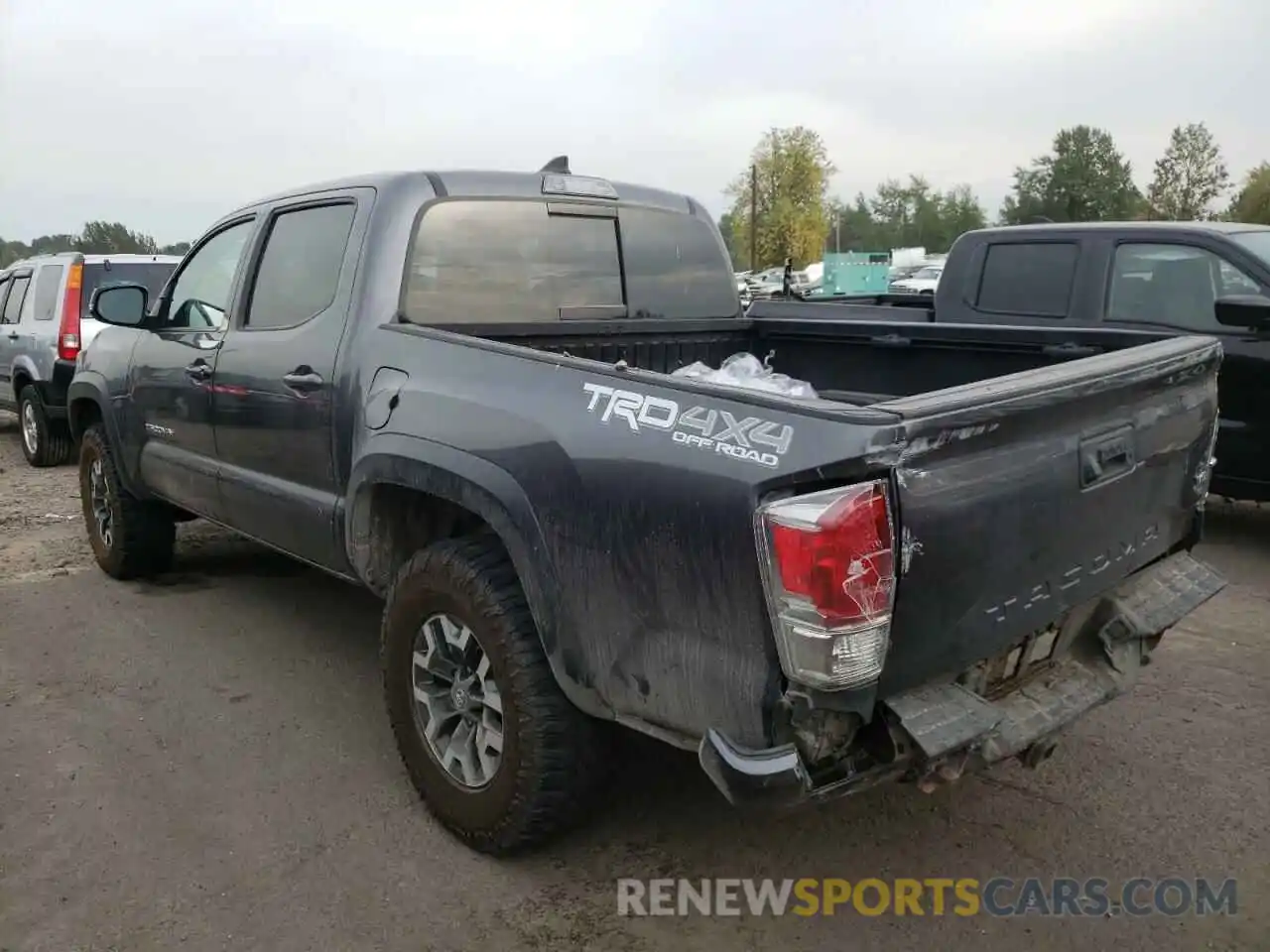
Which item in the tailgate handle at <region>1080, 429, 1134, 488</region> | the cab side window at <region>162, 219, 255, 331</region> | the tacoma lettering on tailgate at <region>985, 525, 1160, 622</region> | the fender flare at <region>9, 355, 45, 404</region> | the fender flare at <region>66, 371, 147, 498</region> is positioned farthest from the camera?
the fender flare at <region>9, 355, 45, 404</region>

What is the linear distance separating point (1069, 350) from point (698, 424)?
6.02 feet

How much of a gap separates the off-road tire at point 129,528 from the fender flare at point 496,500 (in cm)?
273

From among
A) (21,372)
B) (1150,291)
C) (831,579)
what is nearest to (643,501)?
(831,579)

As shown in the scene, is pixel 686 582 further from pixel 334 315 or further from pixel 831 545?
pixel 334 315

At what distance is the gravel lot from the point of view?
9.02 ft

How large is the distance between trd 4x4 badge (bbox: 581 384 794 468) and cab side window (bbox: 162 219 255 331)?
8.41 feet

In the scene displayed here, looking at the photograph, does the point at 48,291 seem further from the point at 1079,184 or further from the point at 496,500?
the point at 1079,184

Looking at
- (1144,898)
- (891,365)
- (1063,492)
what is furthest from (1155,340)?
(1144,898)

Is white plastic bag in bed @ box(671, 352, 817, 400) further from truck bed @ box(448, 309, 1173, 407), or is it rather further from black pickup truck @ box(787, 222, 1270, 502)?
black pickup truck @ box(787, 222, 1270, 502)

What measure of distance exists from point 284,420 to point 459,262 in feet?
2.92

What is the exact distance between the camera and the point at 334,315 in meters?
3.66

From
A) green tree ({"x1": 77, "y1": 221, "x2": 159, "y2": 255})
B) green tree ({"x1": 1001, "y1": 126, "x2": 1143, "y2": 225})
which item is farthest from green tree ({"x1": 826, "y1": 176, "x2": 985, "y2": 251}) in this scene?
green tree ({"x1": 77, "y1": 221, "x2": 159, "y2": 255})

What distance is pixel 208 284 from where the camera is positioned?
15.7 feet

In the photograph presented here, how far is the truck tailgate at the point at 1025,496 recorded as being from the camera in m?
2.18
